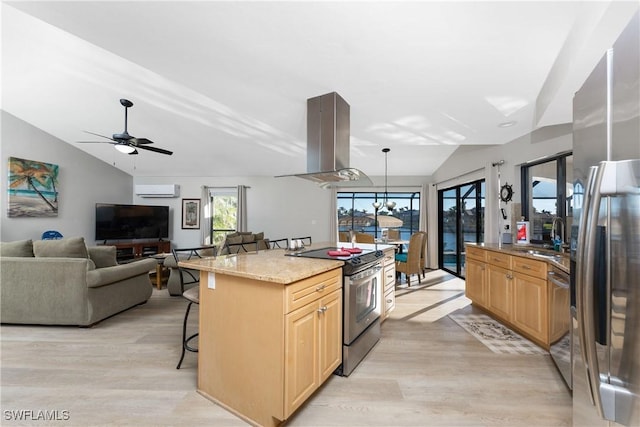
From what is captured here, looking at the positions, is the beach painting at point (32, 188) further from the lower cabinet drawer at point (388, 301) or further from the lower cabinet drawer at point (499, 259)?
the lower cabinet drawer at point (499, 259)

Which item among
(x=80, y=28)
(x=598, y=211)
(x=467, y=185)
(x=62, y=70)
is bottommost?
(x=598, y=211)

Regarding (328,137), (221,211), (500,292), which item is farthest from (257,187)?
(500,292)

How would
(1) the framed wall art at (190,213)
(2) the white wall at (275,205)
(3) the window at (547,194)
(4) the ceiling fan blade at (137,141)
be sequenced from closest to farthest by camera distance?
(3) the window at (547,194) < (4) the ceiling fan blade at (137,141) < (2) the white wall at (275,205) < (1) the framed wall art at (190,213)

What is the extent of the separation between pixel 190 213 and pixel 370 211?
195 inches

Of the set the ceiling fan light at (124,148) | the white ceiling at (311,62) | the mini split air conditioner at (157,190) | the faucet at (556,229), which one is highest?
the white ceiling at (311,62)

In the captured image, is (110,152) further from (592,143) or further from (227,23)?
(592,143)

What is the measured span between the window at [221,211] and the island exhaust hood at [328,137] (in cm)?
474

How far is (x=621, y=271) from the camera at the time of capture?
77cm

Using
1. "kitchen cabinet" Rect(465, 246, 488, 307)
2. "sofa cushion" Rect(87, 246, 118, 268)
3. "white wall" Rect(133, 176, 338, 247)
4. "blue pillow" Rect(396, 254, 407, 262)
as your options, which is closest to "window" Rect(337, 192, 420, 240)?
"white wall" Rect(133, 176, 338, 247)

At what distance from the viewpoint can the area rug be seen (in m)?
2.49

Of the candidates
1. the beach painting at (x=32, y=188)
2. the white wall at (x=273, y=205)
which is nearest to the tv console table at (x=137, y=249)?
the white wall at (x=273, y=205)

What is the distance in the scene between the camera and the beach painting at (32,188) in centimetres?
489

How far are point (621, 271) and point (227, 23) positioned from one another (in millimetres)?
2570

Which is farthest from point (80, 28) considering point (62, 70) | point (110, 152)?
point (110, 152)
